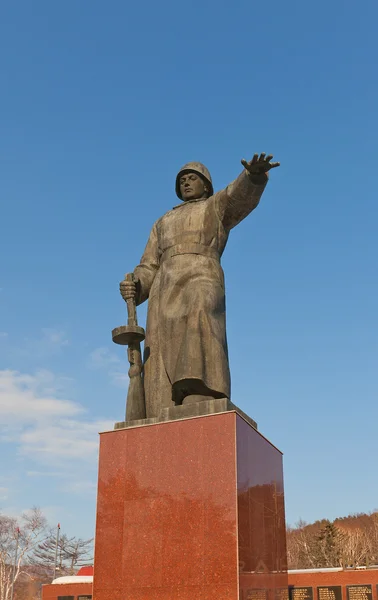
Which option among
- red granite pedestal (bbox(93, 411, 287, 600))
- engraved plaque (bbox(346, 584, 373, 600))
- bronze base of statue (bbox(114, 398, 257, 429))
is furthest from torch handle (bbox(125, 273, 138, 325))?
engraved plaque (bbox(346, 584, 373, 600))

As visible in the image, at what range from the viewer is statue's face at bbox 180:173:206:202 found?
848 cm

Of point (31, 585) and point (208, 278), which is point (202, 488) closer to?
point (208, 278)

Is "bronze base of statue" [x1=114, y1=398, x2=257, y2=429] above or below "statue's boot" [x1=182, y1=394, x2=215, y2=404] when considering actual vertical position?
below

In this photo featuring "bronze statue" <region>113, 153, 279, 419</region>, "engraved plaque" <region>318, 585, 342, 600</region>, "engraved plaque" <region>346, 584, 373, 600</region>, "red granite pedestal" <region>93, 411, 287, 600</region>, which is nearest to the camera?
"red granite pedestal" <region>93, 411, 287, 600</region>

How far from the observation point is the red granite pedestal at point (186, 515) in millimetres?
5965

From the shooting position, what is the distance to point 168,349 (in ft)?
24.9

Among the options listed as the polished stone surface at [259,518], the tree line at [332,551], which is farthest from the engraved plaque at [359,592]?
the tree line at [332,551]

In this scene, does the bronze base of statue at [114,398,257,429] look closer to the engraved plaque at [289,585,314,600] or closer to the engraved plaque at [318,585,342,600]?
the engraved plaque at [318,585,342,600]

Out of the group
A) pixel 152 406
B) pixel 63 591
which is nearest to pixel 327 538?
pixel 63 591

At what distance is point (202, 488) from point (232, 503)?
0.36 m

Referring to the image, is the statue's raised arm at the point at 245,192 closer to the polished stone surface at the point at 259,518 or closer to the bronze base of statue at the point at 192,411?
the bronze base of statue at the point at 192,411

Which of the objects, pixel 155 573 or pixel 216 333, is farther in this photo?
pixel 216 333

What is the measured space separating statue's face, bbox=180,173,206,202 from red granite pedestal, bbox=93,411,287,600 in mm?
3187

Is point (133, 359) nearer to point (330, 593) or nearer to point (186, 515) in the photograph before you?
point (186, 515)
